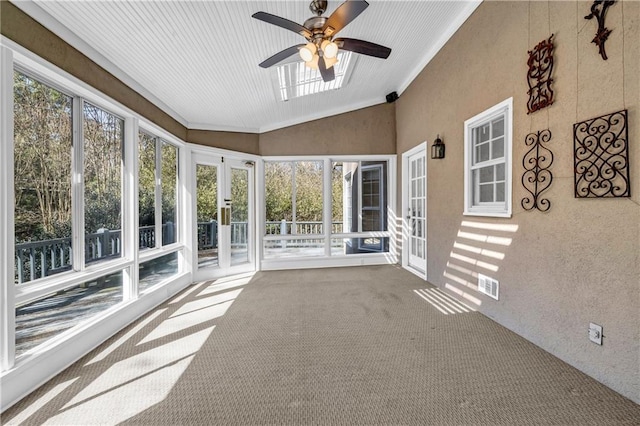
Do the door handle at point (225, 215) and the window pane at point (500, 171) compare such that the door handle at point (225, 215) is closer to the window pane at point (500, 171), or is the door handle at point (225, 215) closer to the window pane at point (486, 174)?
the window pane at point (486, 174)

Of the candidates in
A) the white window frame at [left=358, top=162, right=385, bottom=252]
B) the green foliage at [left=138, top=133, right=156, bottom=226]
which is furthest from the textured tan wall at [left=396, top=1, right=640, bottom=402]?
the green foliage at [left=138, top=133, right=156, bottom=226]

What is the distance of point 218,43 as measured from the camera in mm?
2717

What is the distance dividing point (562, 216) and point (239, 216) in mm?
4348

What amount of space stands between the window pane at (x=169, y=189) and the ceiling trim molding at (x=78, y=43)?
0.76 m

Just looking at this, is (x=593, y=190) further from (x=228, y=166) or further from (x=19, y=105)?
(x=228, y=166)

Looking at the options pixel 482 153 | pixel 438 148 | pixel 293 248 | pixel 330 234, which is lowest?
pixel 293 248

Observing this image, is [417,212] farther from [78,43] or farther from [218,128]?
[78,43]

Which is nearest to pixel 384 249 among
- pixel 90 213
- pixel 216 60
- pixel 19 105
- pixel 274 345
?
pixel 274 345

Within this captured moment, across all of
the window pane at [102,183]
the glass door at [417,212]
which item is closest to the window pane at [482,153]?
the glass door at [417,212]

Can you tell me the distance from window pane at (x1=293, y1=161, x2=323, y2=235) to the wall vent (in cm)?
304

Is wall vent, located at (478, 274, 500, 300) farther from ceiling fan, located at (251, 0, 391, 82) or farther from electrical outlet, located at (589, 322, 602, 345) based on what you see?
ceiling fan, located at (251, 0, 391, 82)

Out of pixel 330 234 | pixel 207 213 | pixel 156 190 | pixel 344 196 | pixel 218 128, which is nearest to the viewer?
pixel 156 190

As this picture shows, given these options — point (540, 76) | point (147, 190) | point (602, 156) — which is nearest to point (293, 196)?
point (147, 190)

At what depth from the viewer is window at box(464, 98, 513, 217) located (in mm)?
2760
